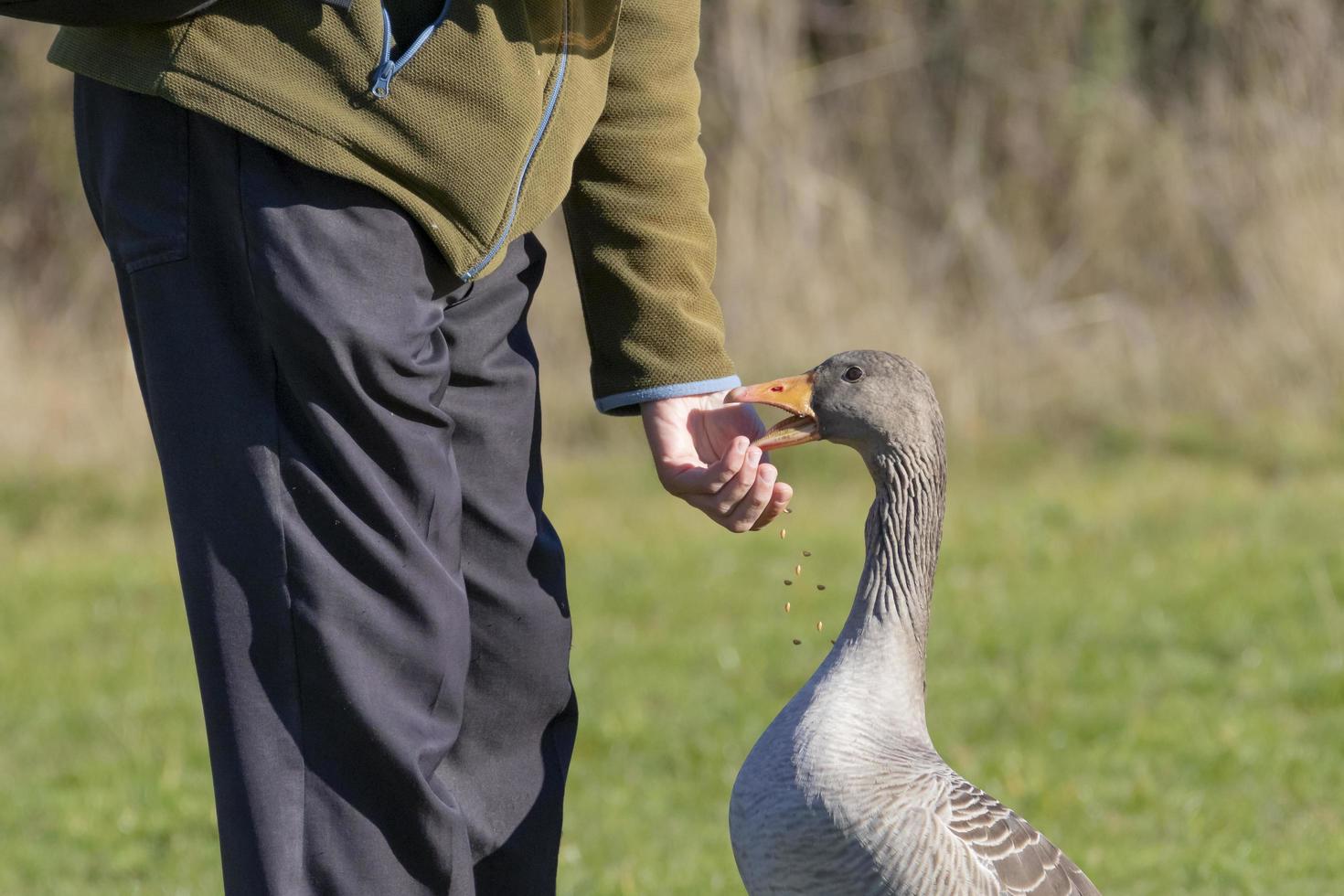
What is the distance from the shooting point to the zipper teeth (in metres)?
2.25

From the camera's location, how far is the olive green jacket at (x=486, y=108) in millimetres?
2033

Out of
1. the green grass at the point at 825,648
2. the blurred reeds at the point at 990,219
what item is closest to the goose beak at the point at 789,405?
the green grass at the point at 825,648

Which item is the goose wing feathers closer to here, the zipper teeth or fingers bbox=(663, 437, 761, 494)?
fingers bbox=(663, 437, 761, 494)

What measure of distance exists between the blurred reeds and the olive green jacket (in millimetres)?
6355

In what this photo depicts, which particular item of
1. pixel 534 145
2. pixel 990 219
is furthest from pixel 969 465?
pixel 534 145

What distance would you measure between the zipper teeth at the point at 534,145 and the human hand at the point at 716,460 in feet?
1.95

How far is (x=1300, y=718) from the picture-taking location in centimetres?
530

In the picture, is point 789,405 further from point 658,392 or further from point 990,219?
point 990,219

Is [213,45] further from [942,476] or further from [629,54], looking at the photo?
[942,476]

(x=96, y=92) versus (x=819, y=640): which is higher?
(x=96, y=92)

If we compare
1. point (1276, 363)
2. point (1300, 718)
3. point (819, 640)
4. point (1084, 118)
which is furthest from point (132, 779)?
point (1084, 118)

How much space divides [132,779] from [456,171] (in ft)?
11.6

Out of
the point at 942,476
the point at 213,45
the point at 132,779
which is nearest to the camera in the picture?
the point at 213,45

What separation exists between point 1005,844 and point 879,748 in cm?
26
